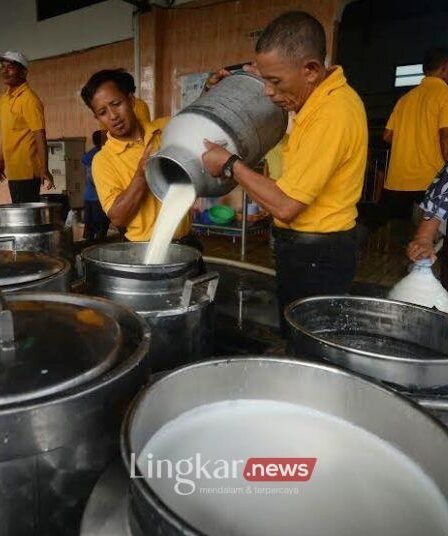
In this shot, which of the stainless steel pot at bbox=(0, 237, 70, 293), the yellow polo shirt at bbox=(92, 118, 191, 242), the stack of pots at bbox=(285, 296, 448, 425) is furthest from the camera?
the yellow polo shirt at bbox=(92, 118, 191, 242)

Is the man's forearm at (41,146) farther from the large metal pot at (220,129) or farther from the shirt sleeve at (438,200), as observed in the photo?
the shirt sleeve at (438,200)

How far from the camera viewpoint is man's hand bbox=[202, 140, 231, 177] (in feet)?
4.90

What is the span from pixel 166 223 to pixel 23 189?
3.14 meters

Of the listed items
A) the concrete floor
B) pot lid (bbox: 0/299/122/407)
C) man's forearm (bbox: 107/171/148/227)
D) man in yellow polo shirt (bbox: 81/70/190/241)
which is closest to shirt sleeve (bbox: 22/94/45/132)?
the concrete floor

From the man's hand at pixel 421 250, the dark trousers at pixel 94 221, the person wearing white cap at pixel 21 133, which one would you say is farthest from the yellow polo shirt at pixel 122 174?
the dark trousers at pixel 94 221

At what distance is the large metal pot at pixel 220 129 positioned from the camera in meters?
1.55

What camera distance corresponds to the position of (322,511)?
2.07 ft

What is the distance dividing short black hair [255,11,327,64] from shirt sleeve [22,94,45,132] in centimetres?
321

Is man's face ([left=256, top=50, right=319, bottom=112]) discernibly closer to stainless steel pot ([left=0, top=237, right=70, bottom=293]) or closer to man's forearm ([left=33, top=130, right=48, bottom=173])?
stainless steel pot ([left=0, top=237, right=70, bottom=293])

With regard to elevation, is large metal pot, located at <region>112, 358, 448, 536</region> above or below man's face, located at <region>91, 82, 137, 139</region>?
below

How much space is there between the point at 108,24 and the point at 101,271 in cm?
703

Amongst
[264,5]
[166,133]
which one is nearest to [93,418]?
[166,133]

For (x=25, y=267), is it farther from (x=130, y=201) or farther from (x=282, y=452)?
(x=282, y=452)

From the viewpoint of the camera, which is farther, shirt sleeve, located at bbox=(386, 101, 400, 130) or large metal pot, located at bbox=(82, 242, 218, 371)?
shirt sleeve, located at bbox=(386, 101, 400, 130)
